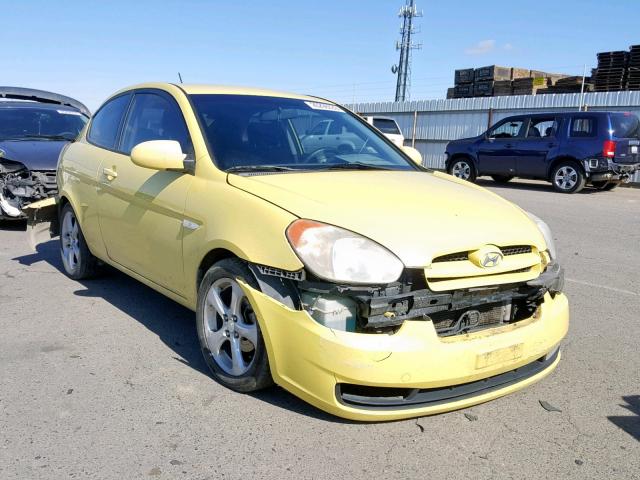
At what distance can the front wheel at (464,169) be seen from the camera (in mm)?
16422

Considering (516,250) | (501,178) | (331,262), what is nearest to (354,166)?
(516,250)

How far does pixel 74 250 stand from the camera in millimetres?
5336

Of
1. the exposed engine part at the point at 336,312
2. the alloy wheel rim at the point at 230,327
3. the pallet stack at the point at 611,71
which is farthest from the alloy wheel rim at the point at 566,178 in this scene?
the exposed engine part at the point at 336,312

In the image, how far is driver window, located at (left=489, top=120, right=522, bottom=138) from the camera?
15.2 metres

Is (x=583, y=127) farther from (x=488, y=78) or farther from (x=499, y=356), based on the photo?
(x=499, y=356)

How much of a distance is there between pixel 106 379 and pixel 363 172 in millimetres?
1979

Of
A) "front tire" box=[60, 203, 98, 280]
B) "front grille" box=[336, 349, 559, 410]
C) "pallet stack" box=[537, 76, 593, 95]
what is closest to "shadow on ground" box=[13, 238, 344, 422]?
"front tire" box=[60, 203, 98, 280]

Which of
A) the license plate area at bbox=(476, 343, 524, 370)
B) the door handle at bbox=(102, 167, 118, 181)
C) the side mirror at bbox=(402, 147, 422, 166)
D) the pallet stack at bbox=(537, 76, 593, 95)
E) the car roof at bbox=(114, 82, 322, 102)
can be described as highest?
the pallet stack at bbox=(537, 76, 593, 95)

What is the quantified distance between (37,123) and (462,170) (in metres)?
11.5

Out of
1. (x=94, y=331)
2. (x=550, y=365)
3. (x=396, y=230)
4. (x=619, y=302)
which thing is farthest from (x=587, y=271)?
(x=94, y=331)

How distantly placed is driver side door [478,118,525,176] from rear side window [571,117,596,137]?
144 cm

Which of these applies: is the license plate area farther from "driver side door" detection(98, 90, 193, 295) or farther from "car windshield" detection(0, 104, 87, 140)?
"car windshield" detection(0, 104, 87, 140)

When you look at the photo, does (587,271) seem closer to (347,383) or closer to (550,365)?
(550,365)

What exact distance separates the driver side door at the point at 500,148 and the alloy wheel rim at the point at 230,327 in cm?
1330
